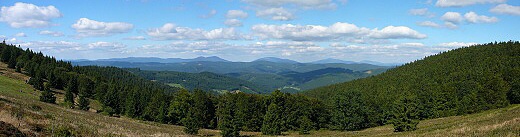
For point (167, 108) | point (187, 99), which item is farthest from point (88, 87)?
point (187, 99)

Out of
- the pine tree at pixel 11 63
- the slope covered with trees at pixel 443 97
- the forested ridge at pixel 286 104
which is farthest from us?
the pine tree at pixel 11 63

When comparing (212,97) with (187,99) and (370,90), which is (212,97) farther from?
(370,90)

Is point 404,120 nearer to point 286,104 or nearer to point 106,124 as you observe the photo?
point 106,124

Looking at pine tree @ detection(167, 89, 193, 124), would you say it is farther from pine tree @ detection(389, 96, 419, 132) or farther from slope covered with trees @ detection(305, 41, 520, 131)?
pine tree @ detection(389, 96, 419, 132)

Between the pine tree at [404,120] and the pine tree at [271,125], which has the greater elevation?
the pine tree at [404,120]

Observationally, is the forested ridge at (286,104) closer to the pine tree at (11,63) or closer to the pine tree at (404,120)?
the pine tree at (11,63)

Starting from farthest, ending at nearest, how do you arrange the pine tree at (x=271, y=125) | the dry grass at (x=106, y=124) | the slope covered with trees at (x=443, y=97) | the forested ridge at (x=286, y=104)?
1. the slope covered with trees at (x=443, y=97)
2. the forested ridge at (x=286, y=104)
3. the pine tree at (x=271, y=125)
4. the dry grass at (x=106, y=124)

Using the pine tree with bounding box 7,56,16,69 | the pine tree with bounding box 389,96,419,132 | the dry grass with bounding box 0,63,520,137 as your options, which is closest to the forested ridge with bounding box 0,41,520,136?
the pine tree with bounding box 7,56,16,69

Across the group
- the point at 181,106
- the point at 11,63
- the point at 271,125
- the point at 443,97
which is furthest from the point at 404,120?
the point at 11,63

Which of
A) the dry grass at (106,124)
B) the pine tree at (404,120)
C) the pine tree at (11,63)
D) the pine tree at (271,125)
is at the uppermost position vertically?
the pine tree at (11,63)

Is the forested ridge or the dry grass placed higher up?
the dry grass

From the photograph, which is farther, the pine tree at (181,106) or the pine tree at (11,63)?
the pine tree at (11,63)

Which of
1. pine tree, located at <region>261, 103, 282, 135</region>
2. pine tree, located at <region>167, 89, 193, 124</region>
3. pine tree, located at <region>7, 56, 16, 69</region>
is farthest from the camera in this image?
pine tree, located at <region>7, 56, 16, 69</region>

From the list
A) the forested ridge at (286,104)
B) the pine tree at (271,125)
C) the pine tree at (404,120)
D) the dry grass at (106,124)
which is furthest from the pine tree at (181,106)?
the pine tree at (404,120)
